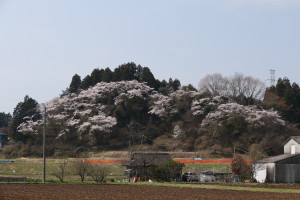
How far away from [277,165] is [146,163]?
41.7ft

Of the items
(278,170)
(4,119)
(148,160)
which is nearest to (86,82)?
(148,160)

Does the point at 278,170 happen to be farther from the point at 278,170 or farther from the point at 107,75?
the point at 107,75

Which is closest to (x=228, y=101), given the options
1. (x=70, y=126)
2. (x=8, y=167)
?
(x=70, y=126)

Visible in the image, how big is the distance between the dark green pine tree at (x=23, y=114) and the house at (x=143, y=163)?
32095 mm

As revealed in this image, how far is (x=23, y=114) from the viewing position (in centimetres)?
7094

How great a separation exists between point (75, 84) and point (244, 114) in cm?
3373

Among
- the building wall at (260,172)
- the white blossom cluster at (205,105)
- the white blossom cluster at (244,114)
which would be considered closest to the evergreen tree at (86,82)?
the white blossom cluster at (205,105)

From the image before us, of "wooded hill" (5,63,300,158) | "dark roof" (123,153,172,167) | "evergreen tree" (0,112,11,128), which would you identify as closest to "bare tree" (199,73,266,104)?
"wooded hill" (5,63,300,158)

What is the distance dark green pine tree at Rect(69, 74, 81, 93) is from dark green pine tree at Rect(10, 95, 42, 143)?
24.1ft

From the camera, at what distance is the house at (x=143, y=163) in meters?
39.8

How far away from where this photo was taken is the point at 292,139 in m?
48.3

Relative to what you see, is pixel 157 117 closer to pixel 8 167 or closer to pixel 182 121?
pixel 182 121

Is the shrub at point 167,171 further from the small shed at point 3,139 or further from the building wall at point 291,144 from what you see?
the small shed at point 3,139

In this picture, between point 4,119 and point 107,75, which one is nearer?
point 107,75
